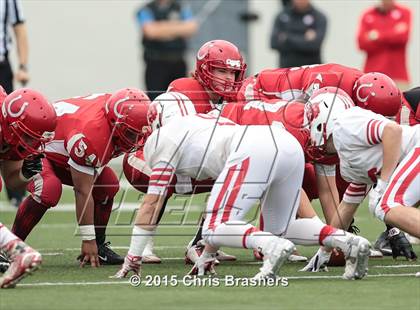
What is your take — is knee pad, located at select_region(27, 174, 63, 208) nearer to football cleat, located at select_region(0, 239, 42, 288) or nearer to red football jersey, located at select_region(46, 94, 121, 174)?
red football jersey, located at select_region(46, 94, 121, 174)

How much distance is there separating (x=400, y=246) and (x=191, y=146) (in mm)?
2113

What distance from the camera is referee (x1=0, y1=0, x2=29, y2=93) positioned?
11734 mm

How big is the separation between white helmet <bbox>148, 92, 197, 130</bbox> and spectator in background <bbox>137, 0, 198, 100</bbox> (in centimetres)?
730

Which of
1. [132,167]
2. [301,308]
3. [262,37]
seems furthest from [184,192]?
[262,37]

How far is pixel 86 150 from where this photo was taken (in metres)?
7.81

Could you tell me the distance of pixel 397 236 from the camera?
336 inches

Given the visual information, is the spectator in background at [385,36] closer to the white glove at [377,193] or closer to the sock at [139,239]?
the white glove at [377,193]

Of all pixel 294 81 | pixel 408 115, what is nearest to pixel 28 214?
pixel 294 81

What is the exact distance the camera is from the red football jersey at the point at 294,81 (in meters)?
8.71

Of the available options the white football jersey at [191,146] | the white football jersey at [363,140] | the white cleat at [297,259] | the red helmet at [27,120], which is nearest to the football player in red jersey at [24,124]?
the red helmet at [27,120]

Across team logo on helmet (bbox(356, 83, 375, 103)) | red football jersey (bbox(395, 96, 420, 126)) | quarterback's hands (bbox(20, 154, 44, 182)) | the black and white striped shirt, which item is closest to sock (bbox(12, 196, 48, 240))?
quarterback's hands (bbox(20, 154, 44, 182))

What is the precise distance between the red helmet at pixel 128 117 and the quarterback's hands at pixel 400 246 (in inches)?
71.9

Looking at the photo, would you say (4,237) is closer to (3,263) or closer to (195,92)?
(3,263)

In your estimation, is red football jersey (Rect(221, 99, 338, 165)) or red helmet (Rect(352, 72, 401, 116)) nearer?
red football jersey (Rect(221, 99, 338, 165))
